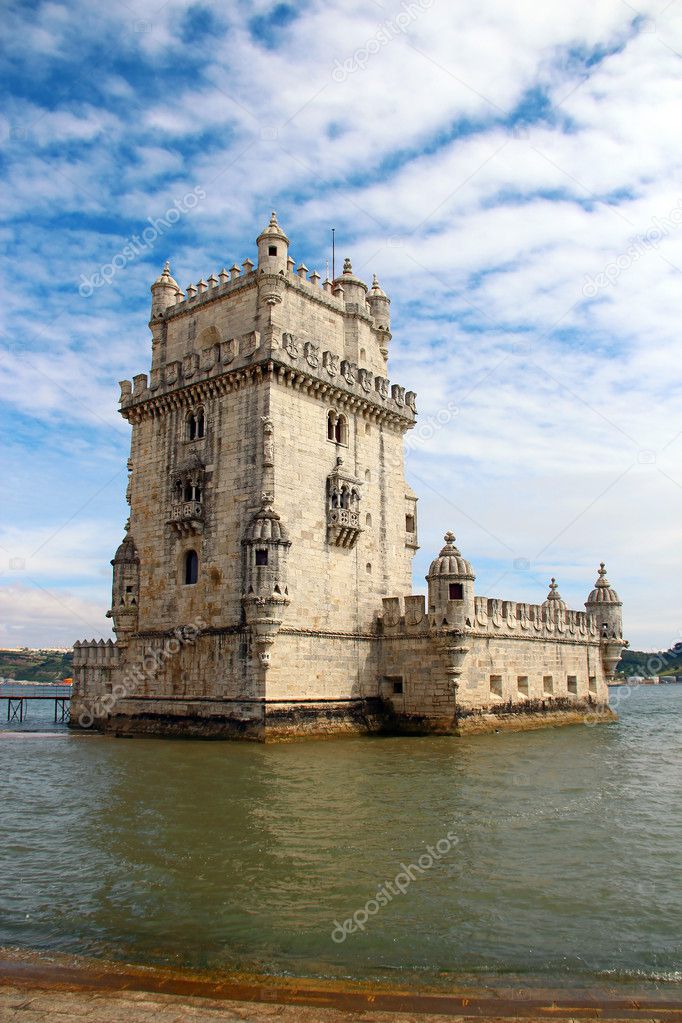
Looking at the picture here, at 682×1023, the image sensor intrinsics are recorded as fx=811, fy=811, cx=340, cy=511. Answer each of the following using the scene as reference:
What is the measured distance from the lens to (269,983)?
26.1ft

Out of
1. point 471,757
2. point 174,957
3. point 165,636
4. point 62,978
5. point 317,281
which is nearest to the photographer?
point 62,978

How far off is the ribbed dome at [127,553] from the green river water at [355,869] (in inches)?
468

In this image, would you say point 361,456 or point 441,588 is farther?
point 361,456

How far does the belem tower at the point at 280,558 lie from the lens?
1167 inches

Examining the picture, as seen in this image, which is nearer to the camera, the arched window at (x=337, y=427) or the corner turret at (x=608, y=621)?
the arched window at (x=337, y=427)

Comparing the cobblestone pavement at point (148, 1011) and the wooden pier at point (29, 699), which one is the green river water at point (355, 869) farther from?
the wooden pier at point (29, 699)

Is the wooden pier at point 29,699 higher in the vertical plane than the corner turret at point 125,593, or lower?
lower

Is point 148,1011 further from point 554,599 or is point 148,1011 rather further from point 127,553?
point 554,599

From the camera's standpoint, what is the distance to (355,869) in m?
12.3

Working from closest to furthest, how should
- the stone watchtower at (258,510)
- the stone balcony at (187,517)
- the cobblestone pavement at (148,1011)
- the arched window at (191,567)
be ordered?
the cobblestone pavement at (148,1011)
the stone watchtower at (258,510)
the stone balcony at (187,517)
the arched window at (191,567)

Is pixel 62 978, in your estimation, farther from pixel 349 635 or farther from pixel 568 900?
pixel 349 635

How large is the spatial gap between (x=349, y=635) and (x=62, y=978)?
2453 centimetres

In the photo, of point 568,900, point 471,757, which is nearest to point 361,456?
point 471,757

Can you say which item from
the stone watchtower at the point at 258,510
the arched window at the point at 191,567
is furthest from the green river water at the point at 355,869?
the arched window at the point at 191,567
